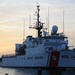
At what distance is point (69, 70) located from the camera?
54.8 m

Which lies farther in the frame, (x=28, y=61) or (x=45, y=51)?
(x=28, y=61)

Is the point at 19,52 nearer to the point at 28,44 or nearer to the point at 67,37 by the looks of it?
the point at 28,44

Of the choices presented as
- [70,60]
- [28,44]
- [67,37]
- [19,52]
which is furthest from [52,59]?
[19,52]

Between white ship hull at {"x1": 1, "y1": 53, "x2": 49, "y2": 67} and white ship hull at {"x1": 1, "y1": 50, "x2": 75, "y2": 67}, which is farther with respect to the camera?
white ship hull at {"x1": 1, "y1": 53, "x2": 49, "y2": 67}

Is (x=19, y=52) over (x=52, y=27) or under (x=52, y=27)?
under

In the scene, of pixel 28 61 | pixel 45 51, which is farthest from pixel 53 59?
pixel 28 61

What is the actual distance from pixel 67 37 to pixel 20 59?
465 inches

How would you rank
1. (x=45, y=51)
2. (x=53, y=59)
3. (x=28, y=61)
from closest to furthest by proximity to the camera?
(x=53, y=59) < (x=45, y=51) < (x=28, y=61)

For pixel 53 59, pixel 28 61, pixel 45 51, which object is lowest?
pixel 28 61

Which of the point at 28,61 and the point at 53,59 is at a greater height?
the point at 53,59

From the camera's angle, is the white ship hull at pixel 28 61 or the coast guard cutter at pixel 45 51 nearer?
the coast guard cutter at pixel 45 51

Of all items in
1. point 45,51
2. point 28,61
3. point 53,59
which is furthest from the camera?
point 28,61

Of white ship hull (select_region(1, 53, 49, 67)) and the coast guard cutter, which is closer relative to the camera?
the coast guard cutter

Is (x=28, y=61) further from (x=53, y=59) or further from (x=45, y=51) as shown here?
(x=53, y=59)
